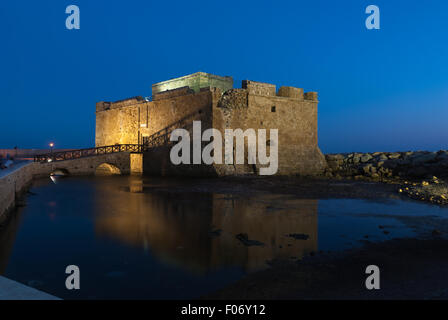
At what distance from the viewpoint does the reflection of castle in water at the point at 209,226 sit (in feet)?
16.8

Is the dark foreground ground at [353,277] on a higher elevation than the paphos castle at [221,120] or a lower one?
lower

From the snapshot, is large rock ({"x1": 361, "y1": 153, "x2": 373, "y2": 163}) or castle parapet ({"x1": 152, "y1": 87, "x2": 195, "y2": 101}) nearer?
castle parapet ({"x1": 152, "y1": 87, "x2": 195, "y2": 101})

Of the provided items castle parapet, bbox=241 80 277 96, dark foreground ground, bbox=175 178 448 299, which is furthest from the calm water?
castle parapet, bbox=241 80 277 96

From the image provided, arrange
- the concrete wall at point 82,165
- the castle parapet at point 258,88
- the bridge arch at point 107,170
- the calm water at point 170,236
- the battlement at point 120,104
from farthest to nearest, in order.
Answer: the battlement at point 120,104 < the bridge arch at point 107,170 < the castle parapet at point 258,88 < the concrete wall at point 82,165 < the calm water at point 170,236

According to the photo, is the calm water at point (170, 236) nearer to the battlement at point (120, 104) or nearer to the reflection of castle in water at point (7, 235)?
the reflection of castle in water at point (7, 235)

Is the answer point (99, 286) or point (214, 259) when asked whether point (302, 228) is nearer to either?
point (214, 259)

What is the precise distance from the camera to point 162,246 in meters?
5.63

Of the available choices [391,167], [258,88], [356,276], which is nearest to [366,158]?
[391,167]

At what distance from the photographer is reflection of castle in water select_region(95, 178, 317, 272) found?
512 centimetres

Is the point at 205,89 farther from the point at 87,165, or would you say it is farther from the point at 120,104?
the point at 120,104

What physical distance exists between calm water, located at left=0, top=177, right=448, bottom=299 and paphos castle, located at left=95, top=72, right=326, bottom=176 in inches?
392

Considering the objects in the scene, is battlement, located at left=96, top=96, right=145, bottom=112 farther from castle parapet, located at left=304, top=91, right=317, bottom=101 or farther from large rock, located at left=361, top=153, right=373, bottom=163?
large rock, located at left=361, top=153, right=373, bottom=163
